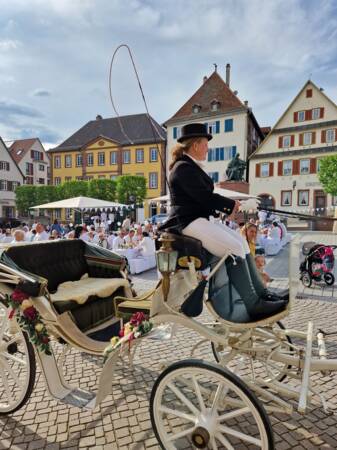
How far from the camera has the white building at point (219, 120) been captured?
101ft

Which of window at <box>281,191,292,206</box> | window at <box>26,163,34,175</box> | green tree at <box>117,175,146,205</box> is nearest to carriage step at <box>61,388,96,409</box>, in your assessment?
green tree at <box>117,175,146,205</box>

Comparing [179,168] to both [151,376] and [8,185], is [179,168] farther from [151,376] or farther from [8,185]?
[8,185]

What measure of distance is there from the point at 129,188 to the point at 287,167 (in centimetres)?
1547

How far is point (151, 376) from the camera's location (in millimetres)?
3348

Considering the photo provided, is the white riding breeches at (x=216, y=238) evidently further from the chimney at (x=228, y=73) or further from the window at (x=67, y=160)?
the window at (x=67, y=160)

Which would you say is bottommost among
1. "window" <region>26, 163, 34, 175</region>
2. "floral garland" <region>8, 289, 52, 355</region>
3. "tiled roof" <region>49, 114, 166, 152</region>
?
"floral garland" <region>8, 289, 52, 355</region>

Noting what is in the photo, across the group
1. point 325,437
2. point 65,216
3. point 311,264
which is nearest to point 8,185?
point 65,216

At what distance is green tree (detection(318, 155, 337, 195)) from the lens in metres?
23.4

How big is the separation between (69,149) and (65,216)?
9.19 m

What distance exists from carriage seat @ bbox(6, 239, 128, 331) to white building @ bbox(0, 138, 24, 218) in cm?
4112

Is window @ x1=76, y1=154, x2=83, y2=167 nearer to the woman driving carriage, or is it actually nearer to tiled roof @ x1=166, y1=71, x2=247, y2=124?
tiled roof @ x1=166, y1=71, x2=247, y2=124

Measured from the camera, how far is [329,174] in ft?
78.1

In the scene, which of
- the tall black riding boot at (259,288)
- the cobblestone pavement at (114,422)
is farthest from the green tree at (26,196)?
the tall black riding boot at (259,288)

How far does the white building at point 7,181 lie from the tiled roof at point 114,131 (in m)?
5.62
